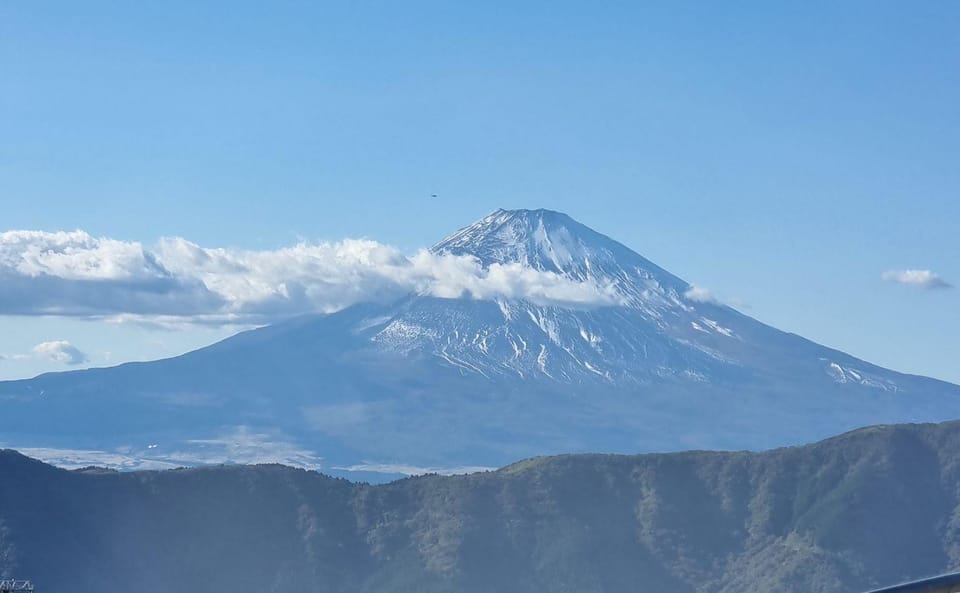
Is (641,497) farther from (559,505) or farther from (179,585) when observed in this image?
(179,585)

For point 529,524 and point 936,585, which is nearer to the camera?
point 936,585

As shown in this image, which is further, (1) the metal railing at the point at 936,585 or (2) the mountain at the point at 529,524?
(2) the mountain at the point at 529,524

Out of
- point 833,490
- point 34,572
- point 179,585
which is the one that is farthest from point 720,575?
point 34,572

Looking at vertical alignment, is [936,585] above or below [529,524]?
below

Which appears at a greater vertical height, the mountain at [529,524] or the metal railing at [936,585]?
the mountain at [529,524]
